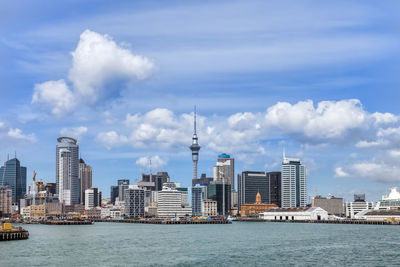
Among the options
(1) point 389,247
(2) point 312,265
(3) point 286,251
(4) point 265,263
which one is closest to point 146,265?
(4) point 265,263

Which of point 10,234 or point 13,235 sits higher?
point 10,234

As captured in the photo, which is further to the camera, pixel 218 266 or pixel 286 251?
pixel 286 251

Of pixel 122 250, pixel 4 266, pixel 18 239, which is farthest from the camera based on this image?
pixel 18 239

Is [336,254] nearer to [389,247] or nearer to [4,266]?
[389,247]

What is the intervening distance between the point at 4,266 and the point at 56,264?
21.5 feet

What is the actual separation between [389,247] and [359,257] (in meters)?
18.7

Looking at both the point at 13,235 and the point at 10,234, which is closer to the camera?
the point at 10,234

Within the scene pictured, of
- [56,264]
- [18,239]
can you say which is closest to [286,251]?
[56,264]

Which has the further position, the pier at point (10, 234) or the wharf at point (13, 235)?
the pier at point (10, 234)

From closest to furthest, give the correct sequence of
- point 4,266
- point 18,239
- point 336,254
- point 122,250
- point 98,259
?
point 4,266
point 98,259
point 336,254
point 122,250
point 18,239

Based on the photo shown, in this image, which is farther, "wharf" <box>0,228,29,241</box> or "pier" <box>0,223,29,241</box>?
"pier" <box>0,223,29,241</box>

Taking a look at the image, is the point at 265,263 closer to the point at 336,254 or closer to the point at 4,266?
the point at 336,254

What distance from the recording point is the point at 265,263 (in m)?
75.4

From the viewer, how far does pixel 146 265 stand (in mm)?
72812
